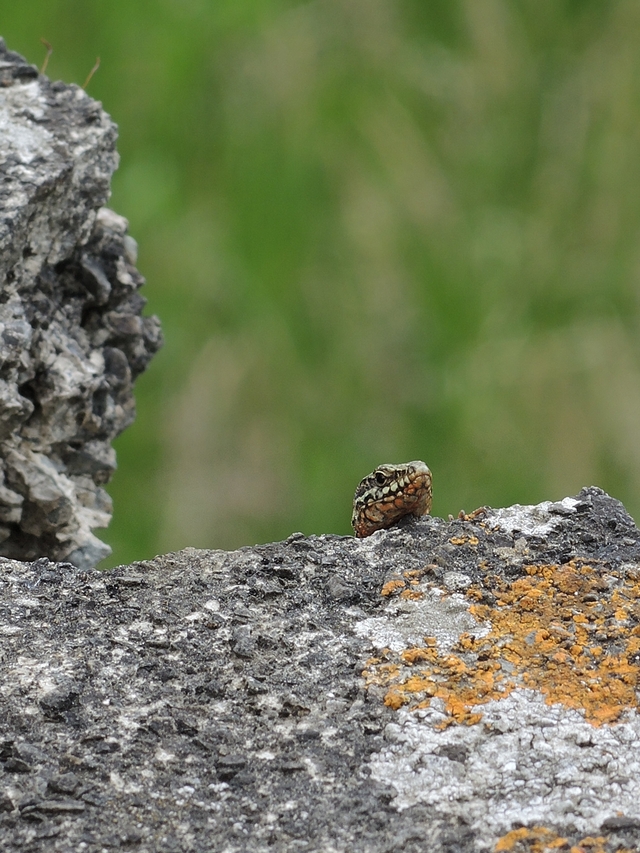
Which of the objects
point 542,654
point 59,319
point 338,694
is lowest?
point 338,694

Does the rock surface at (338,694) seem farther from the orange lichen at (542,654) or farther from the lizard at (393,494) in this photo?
the lizard at (393,494)

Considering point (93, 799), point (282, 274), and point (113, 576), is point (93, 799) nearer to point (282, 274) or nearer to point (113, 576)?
point (113, 576)

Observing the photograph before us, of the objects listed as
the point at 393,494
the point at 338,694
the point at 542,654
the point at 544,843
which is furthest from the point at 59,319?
the point at 544,843

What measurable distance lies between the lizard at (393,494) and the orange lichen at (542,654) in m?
0.63

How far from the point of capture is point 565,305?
6055 millimetres

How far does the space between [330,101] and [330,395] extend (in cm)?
148

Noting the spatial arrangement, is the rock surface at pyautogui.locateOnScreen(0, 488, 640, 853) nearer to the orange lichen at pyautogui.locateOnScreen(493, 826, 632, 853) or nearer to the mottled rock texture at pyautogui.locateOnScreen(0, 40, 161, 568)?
the orange lichen at pyautogui.locateOnScreen(493, 826, 632, 853)

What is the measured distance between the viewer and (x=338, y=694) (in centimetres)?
198

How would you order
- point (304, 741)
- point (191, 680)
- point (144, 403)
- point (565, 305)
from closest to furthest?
point (304, 741)
point (191, 680)
point (144, 403)
point (565, 305)

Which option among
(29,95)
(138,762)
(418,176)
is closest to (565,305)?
(418,176)

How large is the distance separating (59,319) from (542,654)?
1.39 metres

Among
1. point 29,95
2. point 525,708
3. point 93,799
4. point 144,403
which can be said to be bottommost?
point 144,403

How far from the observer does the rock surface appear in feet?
5.64

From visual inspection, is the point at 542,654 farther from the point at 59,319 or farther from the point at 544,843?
the point at 59,319
